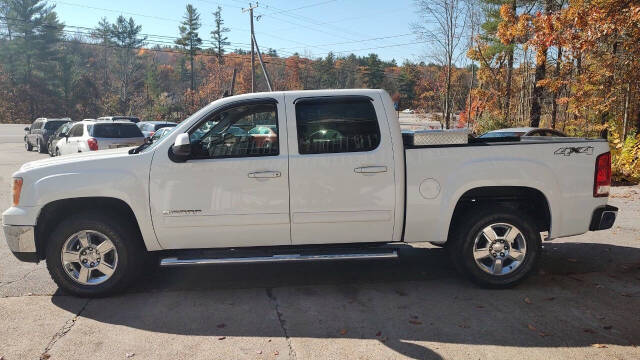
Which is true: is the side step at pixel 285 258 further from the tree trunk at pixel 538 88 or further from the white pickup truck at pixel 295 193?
the tree trunk at pixel 538 88

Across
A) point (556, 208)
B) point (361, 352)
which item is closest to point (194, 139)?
point (361, 352)

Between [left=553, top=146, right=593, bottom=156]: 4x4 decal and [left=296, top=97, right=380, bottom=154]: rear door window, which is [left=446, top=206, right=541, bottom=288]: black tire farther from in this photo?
[left=296, top=97, right=380, bottom=154]: rear door window

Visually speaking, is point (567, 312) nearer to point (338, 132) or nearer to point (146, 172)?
point (338, 132)

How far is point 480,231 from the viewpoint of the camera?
4.84 metres

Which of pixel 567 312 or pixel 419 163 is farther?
pixel 419 163

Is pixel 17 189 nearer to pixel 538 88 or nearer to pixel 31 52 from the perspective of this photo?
pixel 538 88

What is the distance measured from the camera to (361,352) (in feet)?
11.9

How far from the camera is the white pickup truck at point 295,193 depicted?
15.1 feet

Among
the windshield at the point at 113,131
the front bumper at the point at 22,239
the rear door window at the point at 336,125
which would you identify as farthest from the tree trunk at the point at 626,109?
the front bumper at the point at 22,239

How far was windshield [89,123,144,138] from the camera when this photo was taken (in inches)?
593

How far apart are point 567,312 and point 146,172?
419cm

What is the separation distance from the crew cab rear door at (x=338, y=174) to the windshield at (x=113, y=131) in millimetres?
12199

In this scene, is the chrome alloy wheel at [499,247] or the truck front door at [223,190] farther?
the chrome alloy wheel at [499,247]

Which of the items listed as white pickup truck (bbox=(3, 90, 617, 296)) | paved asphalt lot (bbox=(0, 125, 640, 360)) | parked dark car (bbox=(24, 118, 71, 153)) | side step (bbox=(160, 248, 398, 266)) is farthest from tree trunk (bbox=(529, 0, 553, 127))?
parked dark car (bbox=(24, 118, 71, 153))
